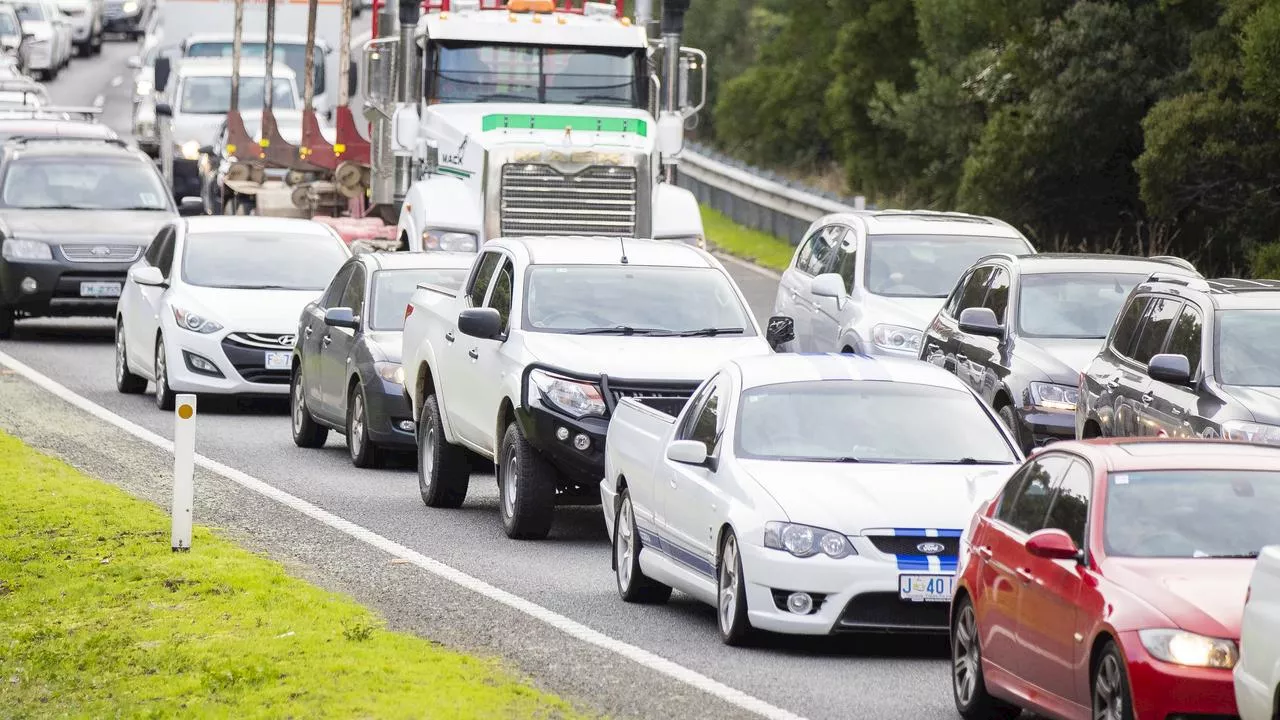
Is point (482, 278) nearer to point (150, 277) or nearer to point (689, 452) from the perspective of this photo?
point (689, 452)

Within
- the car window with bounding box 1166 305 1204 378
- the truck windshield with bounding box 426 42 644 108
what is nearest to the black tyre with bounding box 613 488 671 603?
the car window with bounding box 1166 305 1204 378

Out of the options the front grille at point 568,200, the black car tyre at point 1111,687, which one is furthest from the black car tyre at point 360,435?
the black car tyre at point 1111,687

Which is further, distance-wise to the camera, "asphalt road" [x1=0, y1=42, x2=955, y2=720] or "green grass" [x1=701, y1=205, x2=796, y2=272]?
"green grass" [x1=701, y1=205, x2=796, y2=272]

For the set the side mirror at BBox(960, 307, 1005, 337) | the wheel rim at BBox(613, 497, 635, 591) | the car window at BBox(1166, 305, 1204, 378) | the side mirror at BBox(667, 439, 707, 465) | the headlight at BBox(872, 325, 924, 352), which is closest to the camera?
the side mirror at BBox(667, 439, 707, 465)

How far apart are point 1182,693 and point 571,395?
24.5 feet

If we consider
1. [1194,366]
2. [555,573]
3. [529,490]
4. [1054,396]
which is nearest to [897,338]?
[1054,396]

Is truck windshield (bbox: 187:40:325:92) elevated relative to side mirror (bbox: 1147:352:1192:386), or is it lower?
elevated

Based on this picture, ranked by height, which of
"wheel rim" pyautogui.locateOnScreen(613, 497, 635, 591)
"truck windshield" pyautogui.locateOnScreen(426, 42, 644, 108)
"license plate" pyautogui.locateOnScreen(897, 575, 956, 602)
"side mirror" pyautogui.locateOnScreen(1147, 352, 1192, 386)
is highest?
"truck windshield" pyautogui.locateOnScreen(426, 42, 644, 108)

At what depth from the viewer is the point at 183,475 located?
13.9 metres

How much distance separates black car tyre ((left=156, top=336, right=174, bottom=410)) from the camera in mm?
22875

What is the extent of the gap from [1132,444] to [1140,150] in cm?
2634

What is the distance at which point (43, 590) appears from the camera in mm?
13148

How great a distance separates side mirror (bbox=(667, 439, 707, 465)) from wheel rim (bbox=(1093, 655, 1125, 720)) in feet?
11.8

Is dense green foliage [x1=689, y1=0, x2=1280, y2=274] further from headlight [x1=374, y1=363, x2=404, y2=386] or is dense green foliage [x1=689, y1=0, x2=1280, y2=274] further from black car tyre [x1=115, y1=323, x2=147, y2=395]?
headlight [x1=374, y1=363, x2=404, y2=386]
